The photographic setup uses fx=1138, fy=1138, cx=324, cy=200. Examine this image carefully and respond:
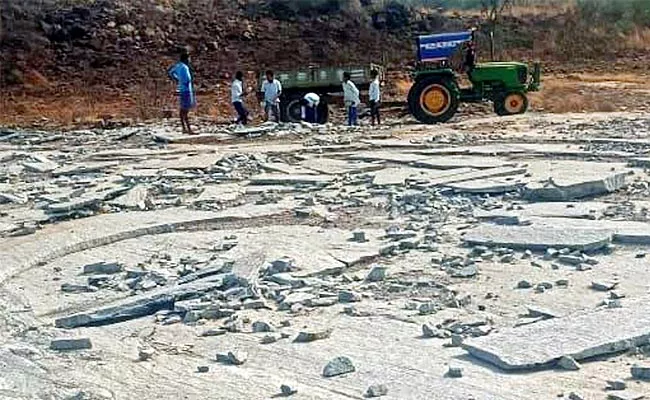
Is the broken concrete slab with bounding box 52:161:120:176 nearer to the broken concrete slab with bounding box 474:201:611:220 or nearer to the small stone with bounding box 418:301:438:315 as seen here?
the broken concrete slab with bounding box 474:201:611:220

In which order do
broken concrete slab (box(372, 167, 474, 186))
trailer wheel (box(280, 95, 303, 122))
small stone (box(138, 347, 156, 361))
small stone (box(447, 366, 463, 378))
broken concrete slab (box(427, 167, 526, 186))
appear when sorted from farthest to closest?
1. trailer wheel (box(280, 95, 303, 122))
2. broken concrete slab (box(372, 167, 474, 186))
3. broken concrete slab (box(427, 167, 526, 186))
4. small stone (box(138, 347, 156, 361))
5. small stone (box(447, 366, 463, 378))

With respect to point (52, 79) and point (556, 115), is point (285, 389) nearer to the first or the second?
point (556, 115)

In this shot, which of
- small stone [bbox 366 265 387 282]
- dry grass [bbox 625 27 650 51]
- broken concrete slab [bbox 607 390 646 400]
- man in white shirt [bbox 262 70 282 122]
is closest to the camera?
broken concrete slab [bbox 607 390 646 400]

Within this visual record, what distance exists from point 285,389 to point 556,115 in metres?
→ 17.4

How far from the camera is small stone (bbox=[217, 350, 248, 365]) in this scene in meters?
6.33

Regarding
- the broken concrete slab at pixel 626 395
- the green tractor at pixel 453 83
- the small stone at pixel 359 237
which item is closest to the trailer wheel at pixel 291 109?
the green tractor at pixel 453 83

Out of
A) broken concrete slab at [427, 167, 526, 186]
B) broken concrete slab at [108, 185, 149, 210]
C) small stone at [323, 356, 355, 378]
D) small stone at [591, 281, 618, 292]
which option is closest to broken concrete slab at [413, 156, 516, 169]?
broken concrete slab at [427, 167, 526, 186]

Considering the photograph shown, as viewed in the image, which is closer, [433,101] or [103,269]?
[103,269]

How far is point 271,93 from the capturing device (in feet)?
73.9

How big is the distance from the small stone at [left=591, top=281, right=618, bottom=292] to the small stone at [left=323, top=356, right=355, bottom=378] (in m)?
2.18

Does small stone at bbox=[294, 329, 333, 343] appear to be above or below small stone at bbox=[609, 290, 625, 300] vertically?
below

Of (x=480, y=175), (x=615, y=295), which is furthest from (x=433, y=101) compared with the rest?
(x=615, y=295)

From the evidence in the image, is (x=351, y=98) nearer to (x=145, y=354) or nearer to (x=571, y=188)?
(x=571, y=188)

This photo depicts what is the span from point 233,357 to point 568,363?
1831 mm
